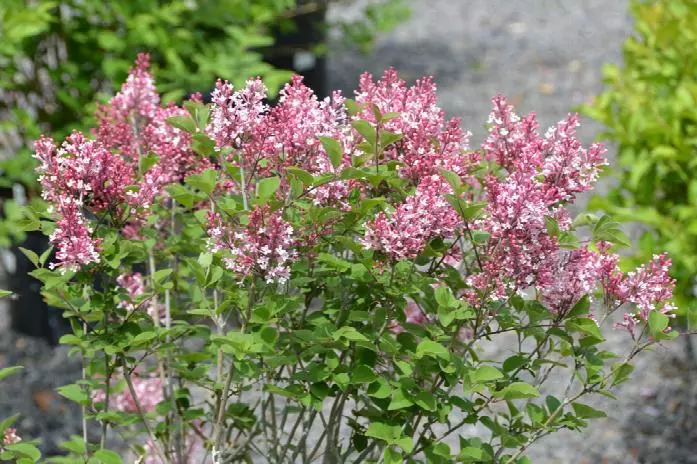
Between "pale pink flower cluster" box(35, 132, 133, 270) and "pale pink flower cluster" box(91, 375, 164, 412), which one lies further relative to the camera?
"pale pink flower cluster" box(91, 375, 164, 412)

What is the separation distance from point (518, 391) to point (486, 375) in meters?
0.07

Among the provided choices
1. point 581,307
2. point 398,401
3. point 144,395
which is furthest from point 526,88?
point 398,401

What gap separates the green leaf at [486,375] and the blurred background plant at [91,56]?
2.54 metres

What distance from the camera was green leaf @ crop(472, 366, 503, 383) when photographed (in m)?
2.16

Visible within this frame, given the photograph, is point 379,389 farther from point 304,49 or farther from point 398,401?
point 304,49

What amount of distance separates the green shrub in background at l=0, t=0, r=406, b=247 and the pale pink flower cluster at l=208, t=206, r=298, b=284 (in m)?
2.55

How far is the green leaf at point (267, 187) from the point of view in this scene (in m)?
2.02

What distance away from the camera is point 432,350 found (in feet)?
7.10

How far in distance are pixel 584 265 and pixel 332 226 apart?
1.72 ft

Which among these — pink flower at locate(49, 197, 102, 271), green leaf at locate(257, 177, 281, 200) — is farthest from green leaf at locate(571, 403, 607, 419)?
pink flower at locate(49, 197, 102, 271)

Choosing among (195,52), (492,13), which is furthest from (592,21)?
(195,52)

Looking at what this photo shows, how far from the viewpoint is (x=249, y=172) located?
92.4 inches

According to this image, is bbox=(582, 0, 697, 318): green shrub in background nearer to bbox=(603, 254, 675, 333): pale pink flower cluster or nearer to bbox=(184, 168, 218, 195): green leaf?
bbox=(603, 254, 675, 333): pale pink flower cluster

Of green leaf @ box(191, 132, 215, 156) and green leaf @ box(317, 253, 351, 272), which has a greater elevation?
green leaf @ box(191, 132, 215, 156)
